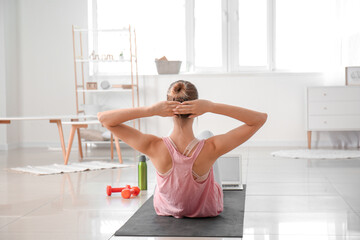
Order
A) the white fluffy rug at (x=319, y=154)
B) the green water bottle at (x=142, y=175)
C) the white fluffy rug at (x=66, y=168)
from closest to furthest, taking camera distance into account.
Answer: the green water bottle at (x=142, y=175)
the white fluffy rug at (x=66, y=168)
the white fluffy rug at (x=319, y=154)

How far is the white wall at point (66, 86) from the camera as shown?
7117mm

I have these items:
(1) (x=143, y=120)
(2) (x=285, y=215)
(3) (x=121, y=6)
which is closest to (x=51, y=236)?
(2) (x=285, y=215)

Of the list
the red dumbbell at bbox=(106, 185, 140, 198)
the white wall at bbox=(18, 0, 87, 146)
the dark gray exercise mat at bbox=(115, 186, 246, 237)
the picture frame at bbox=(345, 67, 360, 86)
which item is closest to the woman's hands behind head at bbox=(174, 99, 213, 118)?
the dark gray exercise mat at bbox=(115, 186, 246, 237)

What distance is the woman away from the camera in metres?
2.60

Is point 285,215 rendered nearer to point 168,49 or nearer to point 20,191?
point 20,191

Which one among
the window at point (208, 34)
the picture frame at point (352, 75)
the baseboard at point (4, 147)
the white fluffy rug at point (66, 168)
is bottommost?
the baseboard at point (4, 147)

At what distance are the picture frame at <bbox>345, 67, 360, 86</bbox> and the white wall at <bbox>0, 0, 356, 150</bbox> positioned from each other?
1.65 ft

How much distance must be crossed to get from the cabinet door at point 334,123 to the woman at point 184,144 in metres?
4.08

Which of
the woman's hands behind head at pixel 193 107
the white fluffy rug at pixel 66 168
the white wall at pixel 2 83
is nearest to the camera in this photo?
the woman's hands behind head at pixel 193 107

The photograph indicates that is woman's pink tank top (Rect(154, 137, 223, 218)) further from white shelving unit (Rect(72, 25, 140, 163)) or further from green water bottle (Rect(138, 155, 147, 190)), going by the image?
white shelving unit (Rect(72, 25, 140, 163))

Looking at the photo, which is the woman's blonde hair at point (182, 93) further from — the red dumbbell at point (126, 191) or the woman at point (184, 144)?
the red dumbbell at point (126, 191)

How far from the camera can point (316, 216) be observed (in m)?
2.88

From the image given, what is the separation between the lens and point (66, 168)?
499 cm

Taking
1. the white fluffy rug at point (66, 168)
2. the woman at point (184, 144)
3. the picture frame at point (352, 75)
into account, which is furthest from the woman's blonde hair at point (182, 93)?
the picture frame at point (352, 75)
